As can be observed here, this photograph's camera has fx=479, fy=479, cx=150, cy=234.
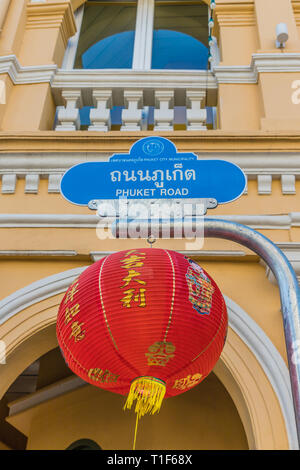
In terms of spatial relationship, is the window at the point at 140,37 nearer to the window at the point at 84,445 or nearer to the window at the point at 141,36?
the window at the point at 141,36

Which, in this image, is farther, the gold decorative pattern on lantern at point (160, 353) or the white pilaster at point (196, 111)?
the white pilaster at point (196, 111)

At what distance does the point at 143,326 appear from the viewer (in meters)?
2.06

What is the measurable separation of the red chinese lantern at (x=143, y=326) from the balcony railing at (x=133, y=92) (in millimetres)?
2439

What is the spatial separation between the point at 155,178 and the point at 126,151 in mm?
675

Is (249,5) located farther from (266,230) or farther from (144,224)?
(144,224)

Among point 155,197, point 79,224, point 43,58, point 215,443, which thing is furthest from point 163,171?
point 215,443

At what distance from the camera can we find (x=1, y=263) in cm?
349

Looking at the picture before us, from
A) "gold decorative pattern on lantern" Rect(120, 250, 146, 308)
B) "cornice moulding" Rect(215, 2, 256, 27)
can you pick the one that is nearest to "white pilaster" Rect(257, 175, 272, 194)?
"gold decorative pattern on lantern" Rect(120, 250, 146, 308)

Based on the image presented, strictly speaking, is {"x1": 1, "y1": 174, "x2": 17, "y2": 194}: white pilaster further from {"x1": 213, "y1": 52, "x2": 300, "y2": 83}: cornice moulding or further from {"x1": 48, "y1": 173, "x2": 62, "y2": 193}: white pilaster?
{"x1": 213, "y1": 52, "x2": 300, "y2": 83}: cornice moulding

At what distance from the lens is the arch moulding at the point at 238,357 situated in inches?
107

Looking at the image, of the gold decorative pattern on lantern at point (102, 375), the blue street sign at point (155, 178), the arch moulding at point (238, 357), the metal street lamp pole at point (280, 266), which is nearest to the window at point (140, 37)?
the blue street sign at point (155, 178)

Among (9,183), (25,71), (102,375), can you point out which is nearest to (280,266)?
(102,375)

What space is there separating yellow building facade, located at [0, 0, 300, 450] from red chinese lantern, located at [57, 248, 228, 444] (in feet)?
2.88

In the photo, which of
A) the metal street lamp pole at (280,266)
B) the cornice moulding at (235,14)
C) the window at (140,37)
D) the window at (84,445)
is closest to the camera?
the metal street lamp pole at (280,266)
